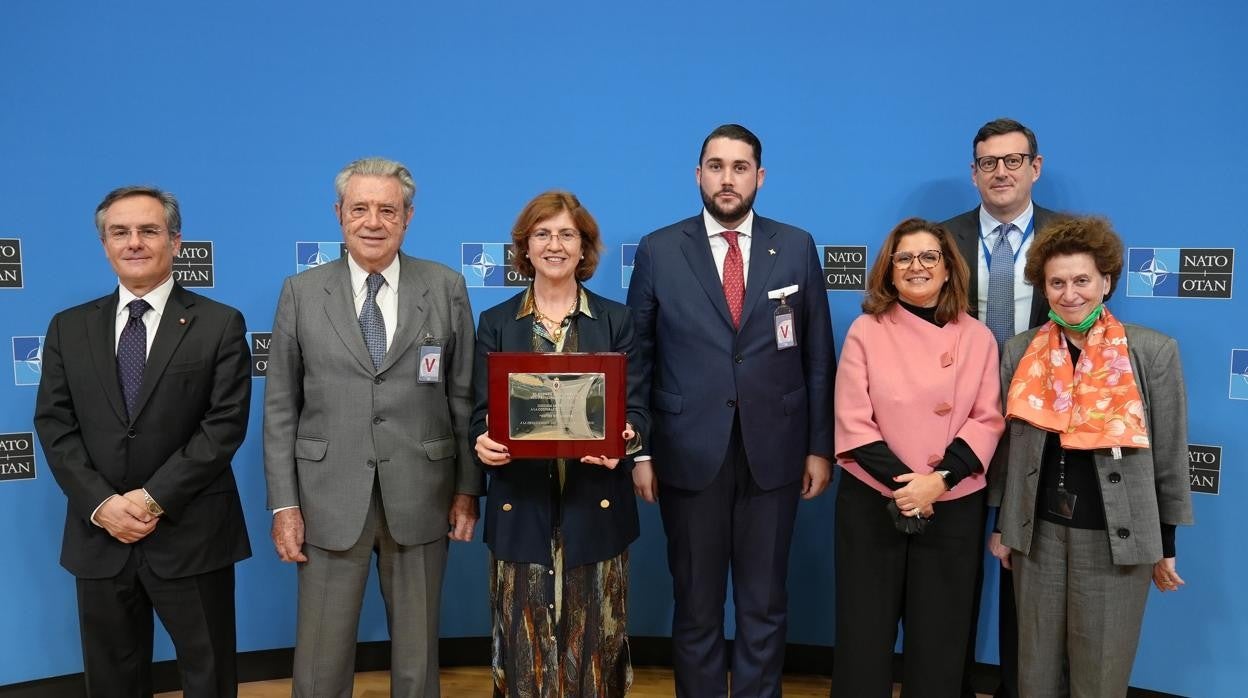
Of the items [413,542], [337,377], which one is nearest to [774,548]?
[413,542]

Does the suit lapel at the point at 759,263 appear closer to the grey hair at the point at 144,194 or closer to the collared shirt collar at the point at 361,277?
the collared shirt collar at the point at 361,277

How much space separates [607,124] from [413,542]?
1.88m

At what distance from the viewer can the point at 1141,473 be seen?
7.11ft

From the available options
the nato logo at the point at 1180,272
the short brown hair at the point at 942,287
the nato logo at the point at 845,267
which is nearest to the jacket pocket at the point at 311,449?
the short brown hair at the point at 942,287

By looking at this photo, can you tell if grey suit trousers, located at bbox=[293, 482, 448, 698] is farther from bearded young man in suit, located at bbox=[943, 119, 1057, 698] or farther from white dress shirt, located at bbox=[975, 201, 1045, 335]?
white dress shirt, located at bbox=[975, 201, 1045, 335]

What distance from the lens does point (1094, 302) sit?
7.27 ft

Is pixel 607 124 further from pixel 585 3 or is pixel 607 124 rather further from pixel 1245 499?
pixel 1245 499

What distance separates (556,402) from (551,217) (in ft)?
1.76

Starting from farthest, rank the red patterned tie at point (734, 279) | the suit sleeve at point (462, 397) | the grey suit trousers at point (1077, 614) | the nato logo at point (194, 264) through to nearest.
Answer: the nato logo at point (194, 264)
the red patterned tie at point (734, 279)
the suit sleeve at point (462, 397)
the grey suit trousers at point (1077, 614)

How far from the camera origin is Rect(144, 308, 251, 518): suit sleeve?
7.49 ft

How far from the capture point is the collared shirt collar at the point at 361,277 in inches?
94.0

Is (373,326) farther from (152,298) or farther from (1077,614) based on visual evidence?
(1077,614)

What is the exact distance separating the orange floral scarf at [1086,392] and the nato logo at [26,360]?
3.48 metres

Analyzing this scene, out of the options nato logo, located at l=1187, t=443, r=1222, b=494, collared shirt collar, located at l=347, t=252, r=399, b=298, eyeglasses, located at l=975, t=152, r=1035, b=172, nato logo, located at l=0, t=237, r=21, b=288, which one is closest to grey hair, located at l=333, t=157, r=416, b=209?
collared shirt collar, located at l=347, t=252, r=399, b=298
